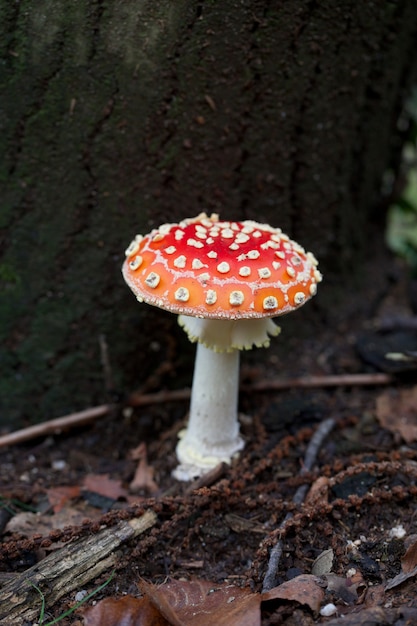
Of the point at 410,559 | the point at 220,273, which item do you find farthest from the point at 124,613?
the point at 220,273

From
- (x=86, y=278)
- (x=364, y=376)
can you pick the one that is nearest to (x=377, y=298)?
(x=364, y=376)

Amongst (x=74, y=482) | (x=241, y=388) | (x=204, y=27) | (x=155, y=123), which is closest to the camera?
(x=204, y=27)

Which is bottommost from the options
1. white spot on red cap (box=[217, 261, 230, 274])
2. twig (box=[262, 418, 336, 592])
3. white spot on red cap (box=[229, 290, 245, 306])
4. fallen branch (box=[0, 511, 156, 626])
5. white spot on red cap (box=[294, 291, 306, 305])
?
fallen branch (box=[0, 511, 156, 626])

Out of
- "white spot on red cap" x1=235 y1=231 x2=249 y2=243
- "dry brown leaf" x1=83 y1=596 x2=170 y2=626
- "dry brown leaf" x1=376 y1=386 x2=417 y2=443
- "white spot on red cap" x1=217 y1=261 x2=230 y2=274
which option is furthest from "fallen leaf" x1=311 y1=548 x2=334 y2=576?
"white spot on red cap" x1=235 y1=231 x2=249 y2=243

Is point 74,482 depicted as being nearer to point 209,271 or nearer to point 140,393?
point 140,393

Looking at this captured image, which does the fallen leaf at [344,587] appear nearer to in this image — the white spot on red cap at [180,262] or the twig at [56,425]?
the white spot on red cap at [180,262]

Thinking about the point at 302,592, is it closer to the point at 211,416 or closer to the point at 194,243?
the point at 211,416

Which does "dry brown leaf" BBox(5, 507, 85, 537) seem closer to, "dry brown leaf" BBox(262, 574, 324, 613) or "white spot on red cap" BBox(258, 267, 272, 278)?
"dry brown leaf" BBox(262, 574, 324, 613)

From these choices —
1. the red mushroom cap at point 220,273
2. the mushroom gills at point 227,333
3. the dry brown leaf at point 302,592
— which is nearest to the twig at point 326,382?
the mushroom gills at point 227,333
